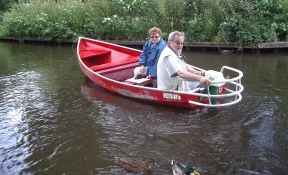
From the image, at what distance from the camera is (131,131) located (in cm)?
587

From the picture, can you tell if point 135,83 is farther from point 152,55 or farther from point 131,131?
point 131,131

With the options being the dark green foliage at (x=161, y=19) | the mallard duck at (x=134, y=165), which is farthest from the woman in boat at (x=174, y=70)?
the dark green foliage at (x=161, y=19)

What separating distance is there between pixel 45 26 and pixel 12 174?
1511 cm

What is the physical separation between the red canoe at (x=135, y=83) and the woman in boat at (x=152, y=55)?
0.82 ft

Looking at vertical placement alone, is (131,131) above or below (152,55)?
below

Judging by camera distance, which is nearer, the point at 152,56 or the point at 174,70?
the point at 174,70

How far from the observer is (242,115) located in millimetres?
6309

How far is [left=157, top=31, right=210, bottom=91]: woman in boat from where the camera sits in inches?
228

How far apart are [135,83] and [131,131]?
165cm

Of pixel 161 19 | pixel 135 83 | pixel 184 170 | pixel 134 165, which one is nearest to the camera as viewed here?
pixel 184 170

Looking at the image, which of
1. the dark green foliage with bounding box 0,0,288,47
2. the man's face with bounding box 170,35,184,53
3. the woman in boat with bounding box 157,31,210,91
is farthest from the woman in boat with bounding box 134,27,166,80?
the dark green foliage with bounding box 0,0,288,47

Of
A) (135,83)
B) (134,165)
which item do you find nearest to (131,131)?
(134,165)

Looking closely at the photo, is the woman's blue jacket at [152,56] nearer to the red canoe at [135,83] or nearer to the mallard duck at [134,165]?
the red canoe at [135,83]

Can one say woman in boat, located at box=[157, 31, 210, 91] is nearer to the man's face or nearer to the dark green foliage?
the man's face
